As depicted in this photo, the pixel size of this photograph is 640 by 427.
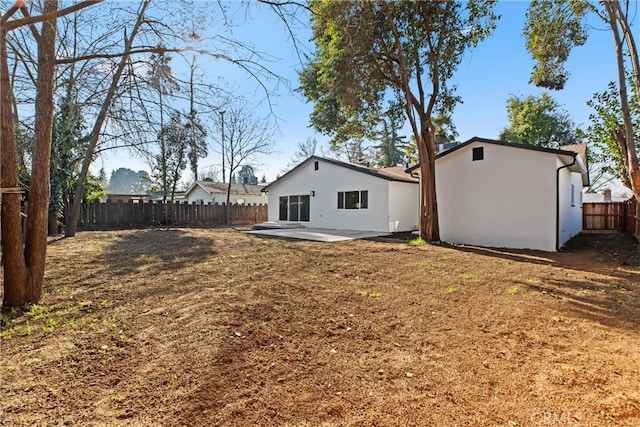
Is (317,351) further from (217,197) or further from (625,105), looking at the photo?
(217,197)

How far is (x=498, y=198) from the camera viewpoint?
10227 millimetres

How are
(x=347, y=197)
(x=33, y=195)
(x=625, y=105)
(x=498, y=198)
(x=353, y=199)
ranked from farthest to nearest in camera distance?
(x=347, y=197) → (x=353, y=199) → (x=498, y=198) → (x=625, y=105) → (x=33, y=195)

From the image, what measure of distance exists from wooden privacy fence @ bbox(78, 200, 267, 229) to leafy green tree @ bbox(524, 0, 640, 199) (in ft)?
57.0

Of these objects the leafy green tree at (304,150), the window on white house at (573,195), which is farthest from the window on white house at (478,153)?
the leafy green tree at (304,150)

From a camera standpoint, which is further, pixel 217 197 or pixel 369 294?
pixel 217 197

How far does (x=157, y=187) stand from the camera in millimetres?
20906

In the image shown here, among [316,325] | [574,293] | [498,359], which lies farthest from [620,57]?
[316,325]

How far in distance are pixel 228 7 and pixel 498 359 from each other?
4.49 meters

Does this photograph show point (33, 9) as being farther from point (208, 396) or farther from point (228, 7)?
point (208, 396)

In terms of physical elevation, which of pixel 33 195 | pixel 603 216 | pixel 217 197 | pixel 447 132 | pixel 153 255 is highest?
pixel 447 132

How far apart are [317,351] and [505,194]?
374 inches

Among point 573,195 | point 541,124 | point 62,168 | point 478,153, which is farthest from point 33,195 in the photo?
point 541,124

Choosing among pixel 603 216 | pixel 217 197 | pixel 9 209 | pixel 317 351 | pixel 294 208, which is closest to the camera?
pixel 317 351

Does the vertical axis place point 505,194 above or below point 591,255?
above
